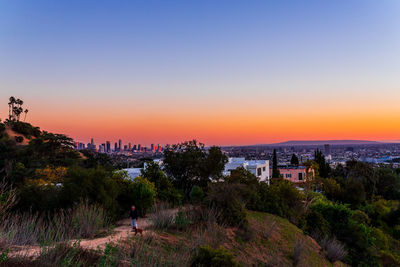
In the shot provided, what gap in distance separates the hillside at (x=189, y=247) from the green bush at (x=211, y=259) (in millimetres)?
389

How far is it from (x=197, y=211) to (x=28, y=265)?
8.33 m

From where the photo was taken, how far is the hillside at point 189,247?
21.4 ft

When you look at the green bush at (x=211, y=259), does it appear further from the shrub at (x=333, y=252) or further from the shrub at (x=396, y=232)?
the shrub at (x=396, y=232)

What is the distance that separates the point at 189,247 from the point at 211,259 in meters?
1.04

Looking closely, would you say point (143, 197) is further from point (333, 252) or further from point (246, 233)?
point (333, 252)

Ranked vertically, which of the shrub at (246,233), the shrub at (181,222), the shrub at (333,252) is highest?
the shrub at (181,222)

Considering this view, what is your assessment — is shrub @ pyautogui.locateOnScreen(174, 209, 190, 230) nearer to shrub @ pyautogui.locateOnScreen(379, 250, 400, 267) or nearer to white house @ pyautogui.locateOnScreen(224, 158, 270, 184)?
shrub @ pyautogui.locateOnScreen(379, 250, 400, 267)

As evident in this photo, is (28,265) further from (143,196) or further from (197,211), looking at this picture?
(143,196)

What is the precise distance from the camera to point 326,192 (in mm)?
38594

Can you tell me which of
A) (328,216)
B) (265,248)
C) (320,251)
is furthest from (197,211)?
(328,216)

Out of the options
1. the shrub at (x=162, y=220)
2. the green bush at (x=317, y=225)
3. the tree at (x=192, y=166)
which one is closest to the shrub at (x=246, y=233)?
the shrub at (x=162, y=220)

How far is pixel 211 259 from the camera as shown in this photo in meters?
7.95

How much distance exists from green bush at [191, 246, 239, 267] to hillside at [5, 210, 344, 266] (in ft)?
1.28

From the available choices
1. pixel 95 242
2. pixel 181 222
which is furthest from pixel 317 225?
pixel 95 242
